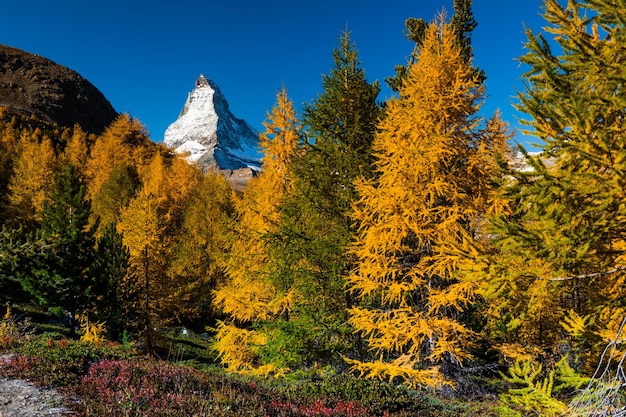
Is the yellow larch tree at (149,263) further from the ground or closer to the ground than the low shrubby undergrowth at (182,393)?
further from the ground

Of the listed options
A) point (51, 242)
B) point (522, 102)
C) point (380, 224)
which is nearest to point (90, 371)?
point (51, 242)

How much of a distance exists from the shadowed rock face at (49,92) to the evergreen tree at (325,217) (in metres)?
96.9

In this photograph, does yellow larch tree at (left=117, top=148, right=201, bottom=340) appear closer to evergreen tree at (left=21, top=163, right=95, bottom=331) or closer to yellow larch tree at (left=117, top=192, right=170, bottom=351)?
yellow larch tree at (left=117, top=192, right=170, bottom=351)

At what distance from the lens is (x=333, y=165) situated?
11.5 m

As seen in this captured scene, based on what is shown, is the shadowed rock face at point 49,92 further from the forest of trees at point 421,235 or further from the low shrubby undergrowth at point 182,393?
the low shrubby undergrowth at point 182,393

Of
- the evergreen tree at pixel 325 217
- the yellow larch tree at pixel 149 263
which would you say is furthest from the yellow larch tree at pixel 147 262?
the evergreen tree at pixel 325 217

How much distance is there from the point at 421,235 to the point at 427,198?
1176 millimetres

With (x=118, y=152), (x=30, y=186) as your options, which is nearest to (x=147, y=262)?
(x=30, y=186)

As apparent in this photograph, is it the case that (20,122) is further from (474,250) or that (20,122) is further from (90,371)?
(474,250)

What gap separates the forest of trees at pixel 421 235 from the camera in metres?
4.68

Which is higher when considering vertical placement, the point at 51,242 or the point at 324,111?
the point at 324,111

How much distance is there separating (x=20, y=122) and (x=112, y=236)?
213ft

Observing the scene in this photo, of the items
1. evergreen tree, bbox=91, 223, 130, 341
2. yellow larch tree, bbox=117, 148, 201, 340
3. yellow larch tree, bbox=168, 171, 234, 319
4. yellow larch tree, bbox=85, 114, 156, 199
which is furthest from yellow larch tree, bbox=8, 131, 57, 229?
evergreen tree, bbox=91, 223, 130, 341

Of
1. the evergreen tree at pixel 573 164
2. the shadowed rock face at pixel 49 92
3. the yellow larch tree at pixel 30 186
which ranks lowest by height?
the evergreen tree at pixel 573 164
